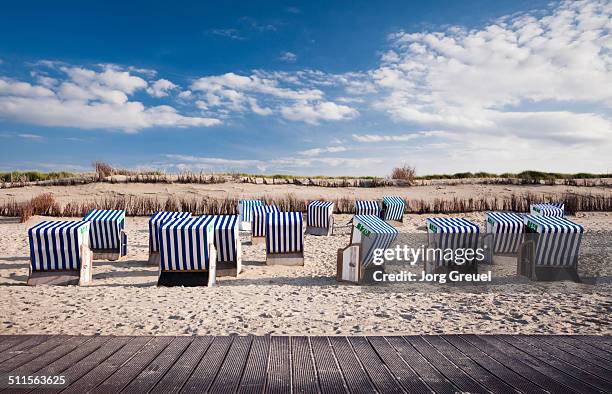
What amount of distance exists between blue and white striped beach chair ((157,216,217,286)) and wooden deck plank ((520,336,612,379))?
6083 mm

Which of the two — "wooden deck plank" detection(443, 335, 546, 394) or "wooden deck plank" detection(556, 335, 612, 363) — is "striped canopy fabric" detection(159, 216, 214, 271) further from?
"wooden deck plank" detection(556, 335, 612, 363)

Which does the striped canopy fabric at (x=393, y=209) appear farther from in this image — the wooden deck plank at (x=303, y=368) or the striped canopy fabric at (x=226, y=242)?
the wooden deck plank at (x=303, y=368)

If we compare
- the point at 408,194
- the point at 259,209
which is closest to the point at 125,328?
the point at 259,209

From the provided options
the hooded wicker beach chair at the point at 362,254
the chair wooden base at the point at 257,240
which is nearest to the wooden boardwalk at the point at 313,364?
the hooded wicker beach chair at the point at 362,254

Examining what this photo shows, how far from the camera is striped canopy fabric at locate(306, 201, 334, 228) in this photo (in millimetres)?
17281

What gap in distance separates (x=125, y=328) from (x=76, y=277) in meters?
4.32

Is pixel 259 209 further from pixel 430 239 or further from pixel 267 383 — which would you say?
pixel 267 383

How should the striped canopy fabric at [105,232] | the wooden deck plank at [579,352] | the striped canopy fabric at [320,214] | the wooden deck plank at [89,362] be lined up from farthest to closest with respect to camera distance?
the striped canopy fabric at [320,214], the striped canopy fabric at [105,232], the wooden deck plank at [579,352], the wooden deck plank at [89,362]

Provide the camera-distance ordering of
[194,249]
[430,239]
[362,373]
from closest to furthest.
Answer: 1. [362,373]
2. [194,249]
3. [430,239]

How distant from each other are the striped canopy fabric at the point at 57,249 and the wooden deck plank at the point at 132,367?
5639mm

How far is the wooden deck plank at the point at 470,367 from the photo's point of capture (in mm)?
3517

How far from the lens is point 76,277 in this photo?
30.5ft

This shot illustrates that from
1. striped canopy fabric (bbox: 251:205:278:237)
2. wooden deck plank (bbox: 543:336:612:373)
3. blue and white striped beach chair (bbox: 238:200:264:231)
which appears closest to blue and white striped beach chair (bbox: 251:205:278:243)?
striped canopy fabric (bbox: 251:205:278:237)

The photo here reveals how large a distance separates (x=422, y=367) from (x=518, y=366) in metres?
0.89
